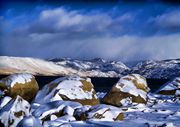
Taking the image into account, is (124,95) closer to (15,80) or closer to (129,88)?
(129,88)

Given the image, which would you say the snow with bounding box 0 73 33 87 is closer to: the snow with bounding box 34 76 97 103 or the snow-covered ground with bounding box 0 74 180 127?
the snow with bounding box 34 76 97 103

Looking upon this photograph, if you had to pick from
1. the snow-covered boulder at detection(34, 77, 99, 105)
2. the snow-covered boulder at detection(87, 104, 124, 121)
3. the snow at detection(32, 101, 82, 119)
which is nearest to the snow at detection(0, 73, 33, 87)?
the snow-covered boulder at detection(34, 77, 99, 105)

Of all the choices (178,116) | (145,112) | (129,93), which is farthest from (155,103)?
(178,116)

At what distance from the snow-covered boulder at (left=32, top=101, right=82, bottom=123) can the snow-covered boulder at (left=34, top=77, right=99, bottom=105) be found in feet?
9.20

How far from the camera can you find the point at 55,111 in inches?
799

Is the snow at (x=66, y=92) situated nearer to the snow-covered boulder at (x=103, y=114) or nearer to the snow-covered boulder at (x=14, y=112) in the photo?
the snow-covered boulder at (x=14, y=112)

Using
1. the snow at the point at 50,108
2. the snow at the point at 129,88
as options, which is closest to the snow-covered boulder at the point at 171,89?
the snow at the point at 129,88

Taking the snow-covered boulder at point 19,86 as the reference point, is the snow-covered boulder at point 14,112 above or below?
below

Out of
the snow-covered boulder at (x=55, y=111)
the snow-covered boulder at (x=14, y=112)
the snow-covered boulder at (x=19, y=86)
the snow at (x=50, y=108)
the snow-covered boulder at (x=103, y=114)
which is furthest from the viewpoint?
the snow-covered boulder at (x=19, y=86)

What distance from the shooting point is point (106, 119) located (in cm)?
1931

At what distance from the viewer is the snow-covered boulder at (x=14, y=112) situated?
1783cm

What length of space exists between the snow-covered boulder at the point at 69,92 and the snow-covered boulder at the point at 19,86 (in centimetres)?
133

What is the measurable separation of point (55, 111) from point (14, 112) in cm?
284

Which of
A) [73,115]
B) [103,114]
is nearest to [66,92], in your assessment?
[73,115]
